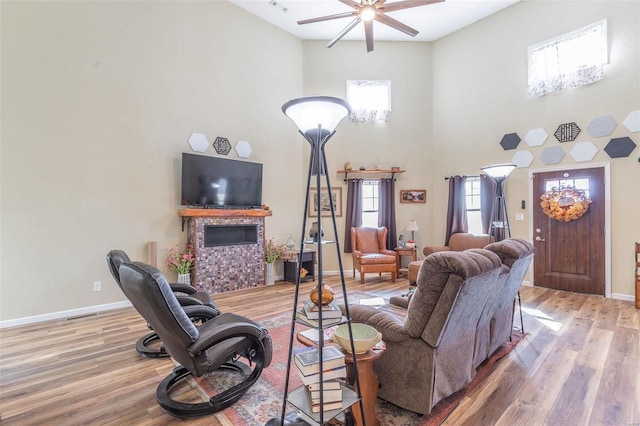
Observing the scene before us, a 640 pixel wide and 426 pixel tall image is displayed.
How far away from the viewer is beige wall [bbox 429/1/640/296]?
452 cm

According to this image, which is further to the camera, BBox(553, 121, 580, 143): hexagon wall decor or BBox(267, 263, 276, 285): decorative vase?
BBox(267, 263, 276, 285): decorative vase

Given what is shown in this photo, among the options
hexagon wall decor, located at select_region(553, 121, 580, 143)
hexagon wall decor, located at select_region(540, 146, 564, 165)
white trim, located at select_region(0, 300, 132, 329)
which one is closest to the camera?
white trim, located at select_region(0, 300, 132, 329)

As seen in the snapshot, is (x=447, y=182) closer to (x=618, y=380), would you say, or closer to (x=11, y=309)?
(x=618, y=380)

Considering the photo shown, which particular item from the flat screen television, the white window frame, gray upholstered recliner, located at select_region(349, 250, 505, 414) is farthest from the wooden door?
the flat screen television

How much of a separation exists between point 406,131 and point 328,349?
6134mm

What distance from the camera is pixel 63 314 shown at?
390cm

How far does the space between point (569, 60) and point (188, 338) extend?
689cm

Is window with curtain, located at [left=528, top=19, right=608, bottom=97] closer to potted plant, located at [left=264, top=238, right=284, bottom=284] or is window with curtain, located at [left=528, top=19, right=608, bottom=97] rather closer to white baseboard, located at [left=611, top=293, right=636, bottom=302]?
white baseboard, located at [left=611, top=293, right=636, bottom=302]

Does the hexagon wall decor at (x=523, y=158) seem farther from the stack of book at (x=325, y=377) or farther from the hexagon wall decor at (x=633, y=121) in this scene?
the stack of book at (x=325, y=377)

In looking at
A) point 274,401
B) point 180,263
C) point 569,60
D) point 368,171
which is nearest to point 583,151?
point 569,60

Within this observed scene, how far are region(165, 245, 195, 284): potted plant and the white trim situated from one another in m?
0.78

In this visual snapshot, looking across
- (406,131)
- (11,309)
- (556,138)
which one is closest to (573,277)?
(556,138)

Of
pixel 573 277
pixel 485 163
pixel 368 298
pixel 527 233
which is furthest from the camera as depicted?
pixel 485 163

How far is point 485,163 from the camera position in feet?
19.8
